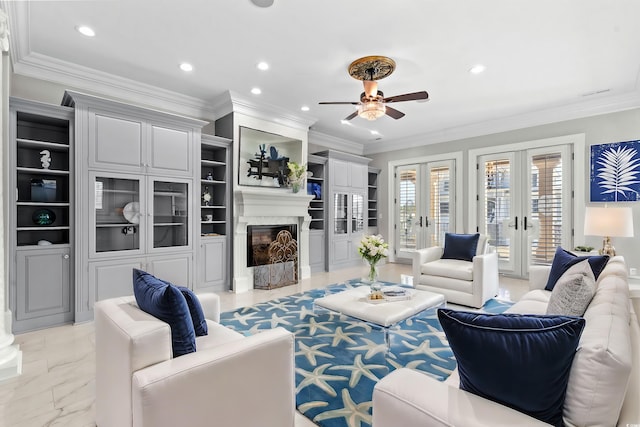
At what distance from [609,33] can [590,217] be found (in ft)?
6.43

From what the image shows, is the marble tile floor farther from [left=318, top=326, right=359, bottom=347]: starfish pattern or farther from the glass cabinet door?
the glass cabinet door

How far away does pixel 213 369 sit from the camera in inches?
54.6

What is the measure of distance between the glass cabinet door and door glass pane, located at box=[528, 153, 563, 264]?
10.8 ft

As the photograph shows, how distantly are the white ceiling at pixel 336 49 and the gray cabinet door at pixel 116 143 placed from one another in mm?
658

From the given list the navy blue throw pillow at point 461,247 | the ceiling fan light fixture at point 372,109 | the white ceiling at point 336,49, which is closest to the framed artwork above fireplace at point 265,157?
the white ceiling at point 336,49

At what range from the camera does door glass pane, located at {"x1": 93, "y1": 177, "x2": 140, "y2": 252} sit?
364 centimetres

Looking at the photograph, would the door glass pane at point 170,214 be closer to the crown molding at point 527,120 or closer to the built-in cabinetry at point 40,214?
the built-in cabinetry at point 40,214

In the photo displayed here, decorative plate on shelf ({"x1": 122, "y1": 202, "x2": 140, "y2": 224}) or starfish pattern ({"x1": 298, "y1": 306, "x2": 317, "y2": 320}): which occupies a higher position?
decorative plate on shelf ({"x1": 122, "y1": 202, "x2": 140, "y2": 224})

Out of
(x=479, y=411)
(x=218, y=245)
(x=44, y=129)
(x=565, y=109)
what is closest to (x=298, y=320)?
(x=218, y=245)

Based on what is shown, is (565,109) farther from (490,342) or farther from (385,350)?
(490,342)

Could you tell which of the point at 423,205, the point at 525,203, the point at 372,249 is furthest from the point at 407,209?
the point at 372,249

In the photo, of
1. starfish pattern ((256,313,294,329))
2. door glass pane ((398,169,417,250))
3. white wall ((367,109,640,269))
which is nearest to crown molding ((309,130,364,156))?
door glass pane ((398,169,417,250))

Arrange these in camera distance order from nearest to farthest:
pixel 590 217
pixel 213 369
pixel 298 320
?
pixel 213 369
pixel 298 320
pixel 590 217

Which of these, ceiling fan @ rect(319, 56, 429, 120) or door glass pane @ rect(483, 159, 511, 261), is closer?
ceiling fan @ rect(319, 56, 429, 120)
